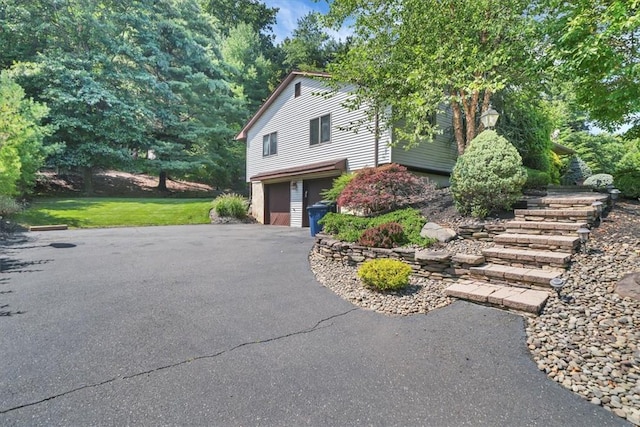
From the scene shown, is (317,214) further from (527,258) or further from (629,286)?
(629,286)

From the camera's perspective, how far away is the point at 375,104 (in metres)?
10.3

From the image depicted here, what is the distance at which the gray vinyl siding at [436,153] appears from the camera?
37.3ft

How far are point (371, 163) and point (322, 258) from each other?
521 cm

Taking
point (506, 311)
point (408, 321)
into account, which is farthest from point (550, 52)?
point (408, 321)

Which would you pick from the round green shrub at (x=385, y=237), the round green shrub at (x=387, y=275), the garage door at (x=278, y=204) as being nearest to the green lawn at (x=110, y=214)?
the garage door at (x=278, y=204)

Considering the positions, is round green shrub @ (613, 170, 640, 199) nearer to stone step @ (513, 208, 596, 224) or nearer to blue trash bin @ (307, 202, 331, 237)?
stone step @ (513, 208, 596, 224)

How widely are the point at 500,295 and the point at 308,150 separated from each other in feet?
35.4

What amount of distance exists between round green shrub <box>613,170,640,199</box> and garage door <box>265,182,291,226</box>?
11.5 m

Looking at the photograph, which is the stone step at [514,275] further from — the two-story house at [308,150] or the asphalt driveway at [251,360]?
the two-story house at [308,150]

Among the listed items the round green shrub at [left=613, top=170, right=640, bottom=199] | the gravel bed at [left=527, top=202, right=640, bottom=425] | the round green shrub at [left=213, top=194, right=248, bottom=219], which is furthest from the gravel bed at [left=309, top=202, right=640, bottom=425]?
the round green shrub at [left=213, top=194, right=248, bottom=219]

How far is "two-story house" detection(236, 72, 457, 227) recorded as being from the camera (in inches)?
459

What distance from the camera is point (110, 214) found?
1473 centimetres

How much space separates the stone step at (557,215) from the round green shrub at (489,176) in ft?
1.35

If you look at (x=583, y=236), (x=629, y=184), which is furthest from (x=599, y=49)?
(x=629, y=184)
